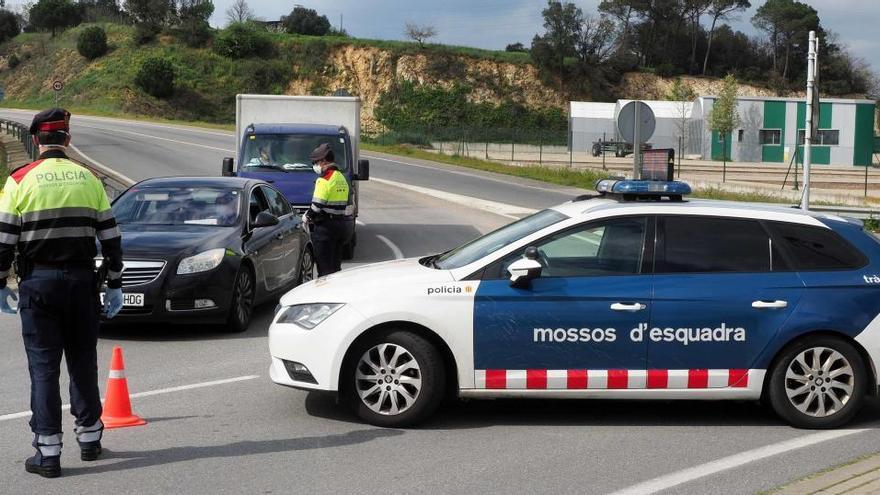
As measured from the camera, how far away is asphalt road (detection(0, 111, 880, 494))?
18.6 ft

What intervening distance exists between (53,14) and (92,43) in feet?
54.7

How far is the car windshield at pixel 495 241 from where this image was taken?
7.06 meters

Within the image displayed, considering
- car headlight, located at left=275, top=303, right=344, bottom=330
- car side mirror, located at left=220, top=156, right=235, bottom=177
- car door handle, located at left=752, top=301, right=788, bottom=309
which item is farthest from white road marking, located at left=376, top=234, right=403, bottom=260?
car door handle, located at left=752, top=301, right=788, bottom=309

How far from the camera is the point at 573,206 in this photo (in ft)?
24.6

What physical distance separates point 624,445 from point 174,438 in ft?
8.72

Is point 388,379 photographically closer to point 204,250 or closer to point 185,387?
point 185,387

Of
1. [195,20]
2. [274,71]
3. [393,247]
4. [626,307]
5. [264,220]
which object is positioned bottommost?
[393,247]

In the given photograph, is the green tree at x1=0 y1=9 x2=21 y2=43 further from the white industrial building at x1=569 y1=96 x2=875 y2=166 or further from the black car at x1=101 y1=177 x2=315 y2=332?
the black car at x1=101 y1=177 x2=315 y2=332

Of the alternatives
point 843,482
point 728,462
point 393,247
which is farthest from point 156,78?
point 843,482

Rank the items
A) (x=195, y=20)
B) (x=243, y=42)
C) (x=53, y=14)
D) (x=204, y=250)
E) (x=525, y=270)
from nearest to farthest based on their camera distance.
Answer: (x=525, y=270)
(x=204, y=250)
(x=243, y=42)
(x=195, y=20)
(x=53, y=14)

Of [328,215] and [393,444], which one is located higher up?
[328,215]

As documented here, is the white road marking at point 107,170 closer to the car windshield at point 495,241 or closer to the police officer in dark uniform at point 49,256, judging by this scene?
the car windshield at point 495,241

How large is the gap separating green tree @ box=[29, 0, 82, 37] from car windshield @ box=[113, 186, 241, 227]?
99.7 meters

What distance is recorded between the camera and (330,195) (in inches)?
444
